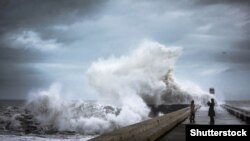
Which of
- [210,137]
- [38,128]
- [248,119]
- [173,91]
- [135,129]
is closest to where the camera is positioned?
[210,137]

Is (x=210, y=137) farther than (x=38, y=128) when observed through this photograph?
No

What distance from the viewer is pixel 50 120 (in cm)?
5994

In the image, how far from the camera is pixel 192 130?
9969 millimetres

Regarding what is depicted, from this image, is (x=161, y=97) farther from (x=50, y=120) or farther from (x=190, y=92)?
(x=50, y=120)

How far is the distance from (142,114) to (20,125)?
31965mm

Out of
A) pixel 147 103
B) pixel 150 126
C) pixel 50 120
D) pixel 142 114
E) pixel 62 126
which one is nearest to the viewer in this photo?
pixel 150 126

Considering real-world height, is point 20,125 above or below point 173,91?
below

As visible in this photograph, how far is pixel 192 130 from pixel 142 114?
229 feet

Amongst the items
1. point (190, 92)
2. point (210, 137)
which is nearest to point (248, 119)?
point (210, 137)

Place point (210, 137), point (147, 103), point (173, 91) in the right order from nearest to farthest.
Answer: point (210, 137) → point (147, 103) → point (173, 91)

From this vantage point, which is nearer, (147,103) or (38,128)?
(38,128)

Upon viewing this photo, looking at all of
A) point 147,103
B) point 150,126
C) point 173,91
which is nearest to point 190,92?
point 173,91

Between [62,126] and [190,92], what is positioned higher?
[190,92]

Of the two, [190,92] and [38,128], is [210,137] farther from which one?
[190,92]
